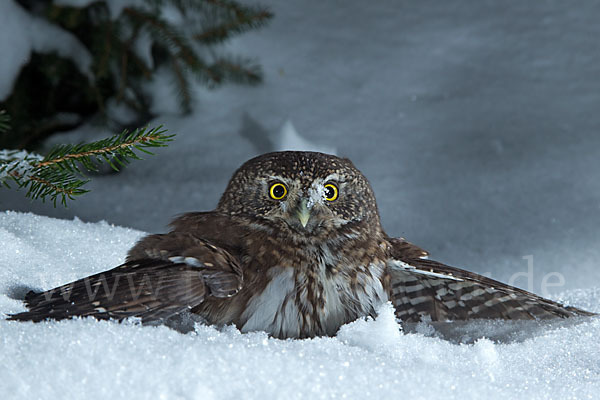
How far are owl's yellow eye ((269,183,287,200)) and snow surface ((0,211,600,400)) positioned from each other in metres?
0.51

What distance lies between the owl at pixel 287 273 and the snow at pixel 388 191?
0.36 feet

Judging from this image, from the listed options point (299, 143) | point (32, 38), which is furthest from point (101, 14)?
point (299, 143)

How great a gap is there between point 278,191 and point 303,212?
0.46ft

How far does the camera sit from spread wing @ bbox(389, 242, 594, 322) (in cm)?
230

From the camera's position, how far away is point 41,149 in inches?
156

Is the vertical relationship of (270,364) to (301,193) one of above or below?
below

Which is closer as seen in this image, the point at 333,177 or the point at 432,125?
the point at 333,177

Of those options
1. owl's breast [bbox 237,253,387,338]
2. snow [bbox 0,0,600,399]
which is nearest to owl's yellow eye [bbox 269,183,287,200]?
owl's breast [bbox 237,253,387,338]

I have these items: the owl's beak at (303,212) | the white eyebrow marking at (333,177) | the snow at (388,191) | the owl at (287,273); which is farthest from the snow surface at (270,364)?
the white eyebrow marking at (333,177)

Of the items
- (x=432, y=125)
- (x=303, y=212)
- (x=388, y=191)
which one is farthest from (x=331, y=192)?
(x=432, y=125)

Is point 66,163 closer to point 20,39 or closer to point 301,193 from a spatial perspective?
point 301,193

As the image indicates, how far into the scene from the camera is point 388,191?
431 cm

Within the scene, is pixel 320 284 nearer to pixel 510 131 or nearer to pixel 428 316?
pixel 428 316

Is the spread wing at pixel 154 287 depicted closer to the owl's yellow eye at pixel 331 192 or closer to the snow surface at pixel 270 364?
the snow surface at pixel 270 364
